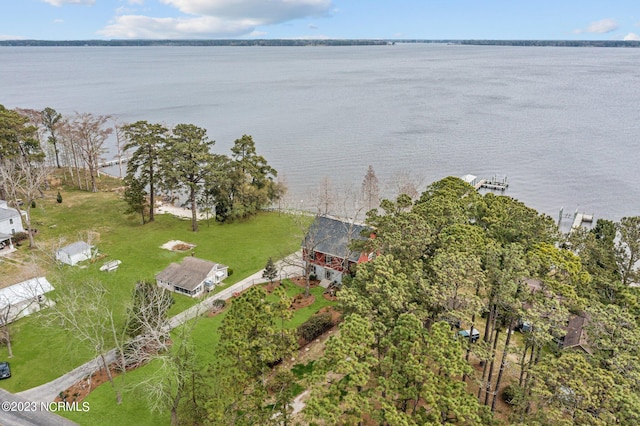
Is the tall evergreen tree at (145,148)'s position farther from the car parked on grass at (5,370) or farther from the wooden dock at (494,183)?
the wooden dock at (494,183)

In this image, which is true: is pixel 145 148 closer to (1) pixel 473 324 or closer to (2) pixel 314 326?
(2) pixel 314 326

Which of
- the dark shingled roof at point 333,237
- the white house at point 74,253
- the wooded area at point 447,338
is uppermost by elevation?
the wooded area at point 447,338

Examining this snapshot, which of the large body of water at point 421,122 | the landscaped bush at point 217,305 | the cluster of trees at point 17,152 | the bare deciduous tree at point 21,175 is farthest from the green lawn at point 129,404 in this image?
the large body of water at point 421,122

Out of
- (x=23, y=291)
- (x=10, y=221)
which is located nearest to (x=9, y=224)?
(x=10, y=221)

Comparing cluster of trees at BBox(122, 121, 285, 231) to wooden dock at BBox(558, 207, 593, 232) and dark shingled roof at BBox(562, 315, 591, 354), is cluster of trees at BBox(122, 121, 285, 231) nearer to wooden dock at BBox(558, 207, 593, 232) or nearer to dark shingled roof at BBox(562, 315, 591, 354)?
dark shingled roof at BBox(562, 315, 591, 354)

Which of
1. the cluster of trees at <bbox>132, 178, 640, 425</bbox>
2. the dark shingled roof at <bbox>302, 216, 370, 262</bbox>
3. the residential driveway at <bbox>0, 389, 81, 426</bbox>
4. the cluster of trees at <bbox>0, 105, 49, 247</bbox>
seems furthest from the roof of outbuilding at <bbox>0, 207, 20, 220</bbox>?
the cluster of trees at <bbox>132, 178, 640, 425</bbox>

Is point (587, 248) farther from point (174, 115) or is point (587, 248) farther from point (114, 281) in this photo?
point (174, 115)
